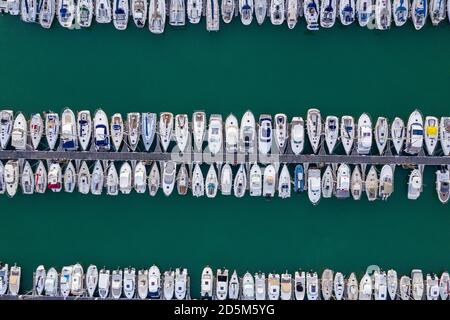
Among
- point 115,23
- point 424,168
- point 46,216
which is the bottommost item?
point 46,216

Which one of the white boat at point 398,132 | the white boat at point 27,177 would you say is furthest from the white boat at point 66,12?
the white boat at point 398,132

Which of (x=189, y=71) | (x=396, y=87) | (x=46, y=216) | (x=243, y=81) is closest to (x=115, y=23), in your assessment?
(x=189, y=71)

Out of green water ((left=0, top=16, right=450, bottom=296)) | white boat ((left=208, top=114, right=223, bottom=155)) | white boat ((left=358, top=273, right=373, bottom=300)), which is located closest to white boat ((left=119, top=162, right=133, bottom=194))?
green water ((left=0, top=16, right=450, bottom=296))

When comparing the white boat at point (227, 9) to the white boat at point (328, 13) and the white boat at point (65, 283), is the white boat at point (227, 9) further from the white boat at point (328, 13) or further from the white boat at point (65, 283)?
the white boat at point (65, 283)

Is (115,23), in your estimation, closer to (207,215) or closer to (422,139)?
(207,215)
